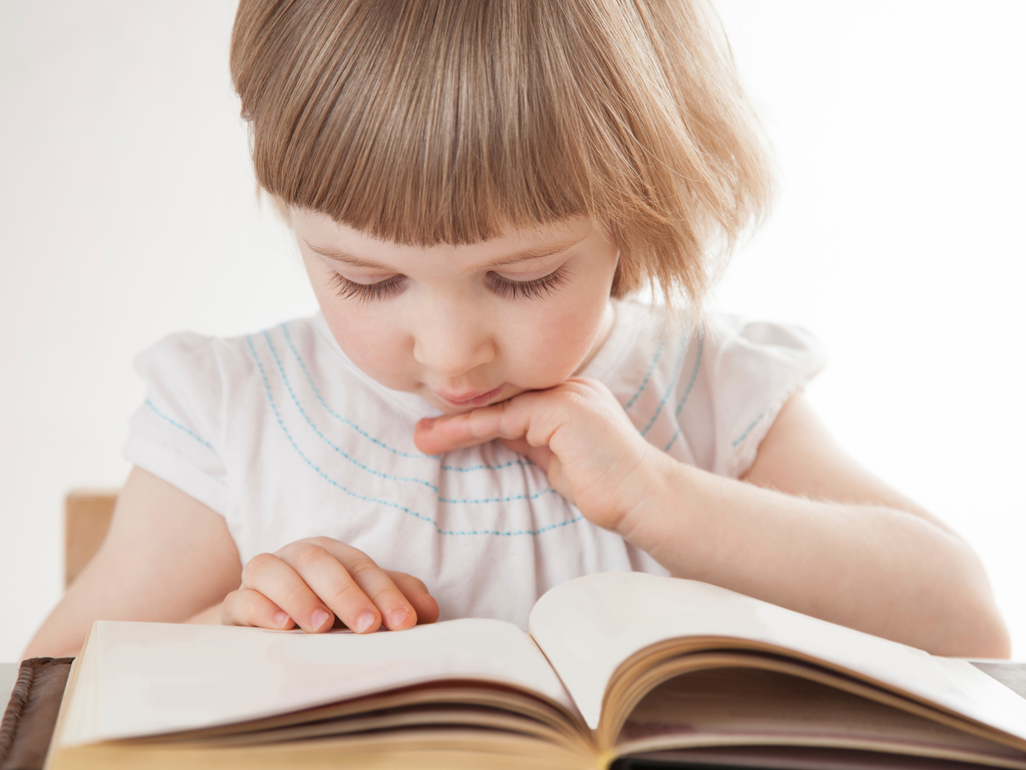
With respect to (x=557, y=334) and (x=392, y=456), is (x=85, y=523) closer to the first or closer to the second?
(x=392, y=456)

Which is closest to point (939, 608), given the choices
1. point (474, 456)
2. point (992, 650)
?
point (992, 650)

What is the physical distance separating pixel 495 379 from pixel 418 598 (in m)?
0.17

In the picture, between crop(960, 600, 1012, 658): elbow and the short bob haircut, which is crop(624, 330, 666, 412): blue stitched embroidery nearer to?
the short bob haircut

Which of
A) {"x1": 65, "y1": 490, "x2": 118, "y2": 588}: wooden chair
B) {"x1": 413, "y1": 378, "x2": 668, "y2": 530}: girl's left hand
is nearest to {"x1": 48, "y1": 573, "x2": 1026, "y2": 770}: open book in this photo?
{"x1": 413, "y1": 378, "x2": 668, "y2": 530}: girl's left hand

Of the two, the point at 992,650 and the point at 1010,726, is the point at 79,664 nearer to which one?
the point at 1010,726

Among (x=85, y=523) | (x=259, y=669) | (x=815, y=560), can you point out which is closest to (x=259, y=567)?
(x=259, y=669)

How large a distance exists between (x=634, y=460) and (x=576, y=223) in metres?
0.18

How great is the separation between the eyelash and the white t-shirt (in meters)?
0.20

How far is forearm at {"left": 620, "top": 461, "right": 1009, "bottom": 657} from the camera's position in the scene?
0.60 m

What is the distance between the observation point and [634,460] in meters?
0.61

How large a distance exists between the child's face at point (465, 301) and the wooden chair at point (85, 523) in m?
0.44

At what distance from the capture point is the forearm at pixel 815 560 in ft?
1.96

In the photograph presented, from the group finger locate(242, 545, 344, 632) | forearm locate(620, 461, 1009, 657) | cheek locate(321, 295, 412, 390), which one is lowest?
forearm locate(620, 461, 1009, 657)

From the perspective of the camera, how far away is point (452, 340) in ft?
1.73
